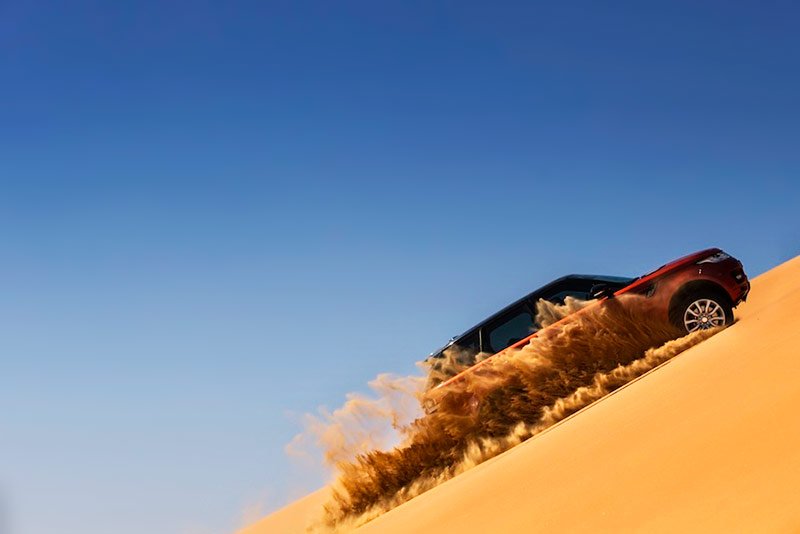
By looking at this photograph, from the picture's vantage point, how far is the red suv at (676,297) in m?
9.55

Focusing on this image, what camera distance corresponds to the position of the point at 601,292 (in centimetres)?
970

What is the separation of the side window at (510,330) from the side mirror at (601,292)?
35.7 inches

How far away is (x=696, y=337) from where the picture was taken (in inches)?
356

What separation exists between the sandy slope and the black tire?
5.78 feet

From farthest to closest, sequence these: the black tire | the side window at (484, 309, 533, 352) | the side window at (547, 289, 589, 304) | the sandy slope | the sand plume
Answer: the side window at (547, 289, 589, 304), the side window at (484, 309, 533, 352), the black tire, the sand plume, the sandy slope

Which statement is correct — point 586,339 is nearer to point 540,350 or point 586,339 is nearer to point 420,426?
point 540,350

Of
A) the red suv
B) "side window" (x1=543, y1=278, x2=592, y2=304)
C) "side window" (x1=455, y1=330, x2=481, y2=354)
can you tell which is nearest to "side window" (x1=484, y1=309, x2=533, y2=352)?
the red suv

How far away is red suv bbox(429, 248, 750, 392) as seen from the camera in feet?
31.3

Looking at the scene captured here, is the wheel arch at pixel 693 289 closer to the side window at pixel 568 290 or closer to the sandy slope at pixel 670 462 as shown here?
the side window at pixel 568 290

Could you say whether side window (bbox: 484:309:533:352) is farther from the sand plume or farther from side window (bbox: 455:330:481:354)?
the sand plume

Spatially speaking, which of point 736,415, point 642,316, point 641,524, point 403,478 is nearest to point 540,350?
point 642,316

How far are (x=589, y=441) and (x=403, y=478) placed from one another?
3.71m

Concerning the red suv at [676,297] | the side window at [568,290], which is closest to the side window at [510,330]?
the red suv at [676,297]

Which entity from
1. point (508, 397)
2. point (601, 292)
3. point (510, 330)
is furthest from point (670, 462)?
point (510, 330)
